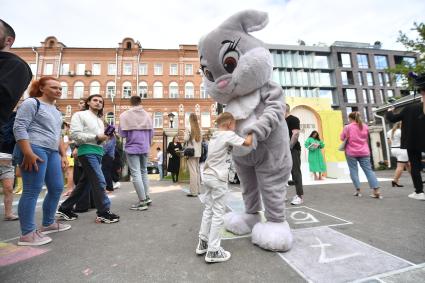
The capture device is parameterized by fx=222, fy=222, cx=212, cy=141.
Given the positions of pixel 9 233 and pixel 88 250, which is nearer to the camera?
pixel 88 250

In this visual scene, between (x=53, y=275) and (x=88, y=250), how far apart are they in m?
0.45

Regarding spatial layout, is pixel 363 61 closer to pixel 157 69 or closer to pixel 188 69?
pixel 188 69

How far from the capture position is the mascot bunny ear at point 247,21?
2227 mm

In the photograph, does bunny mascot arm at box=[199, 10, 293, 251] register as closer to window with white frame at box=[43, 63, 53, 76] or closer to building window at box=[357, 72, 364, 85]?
window with white frame at box=[43, 63, 53, 76]

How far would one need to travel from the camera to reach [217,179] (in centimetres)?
193

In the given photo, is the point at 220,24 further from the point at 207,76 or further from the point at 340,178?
the point at 340,178

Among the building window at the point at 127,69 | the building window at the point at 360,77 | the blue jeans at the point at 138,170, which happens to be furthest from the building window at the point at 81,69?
the building window at the point at 360,77

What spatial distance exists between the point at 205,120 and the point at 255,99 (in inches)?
1047

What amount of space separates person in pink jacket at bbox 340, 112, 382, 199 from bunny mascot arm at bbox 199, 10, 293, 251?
2967mm

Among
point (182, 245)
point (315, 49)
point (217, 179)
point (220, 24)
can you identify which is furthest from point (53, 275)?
point (315, 49)

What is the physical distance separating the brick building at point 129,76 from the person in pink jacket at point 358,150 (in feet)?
78.1

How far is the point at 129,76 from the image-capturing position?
29156 mm

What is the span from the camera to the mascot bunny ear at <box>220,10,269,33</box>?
2227 mm

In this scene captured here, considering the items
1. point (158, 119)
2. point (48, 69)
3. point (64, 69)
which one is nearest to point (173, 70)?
point (158, 119)
